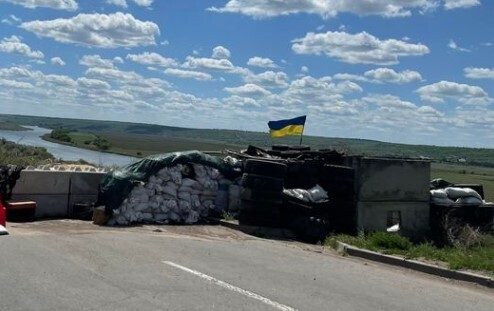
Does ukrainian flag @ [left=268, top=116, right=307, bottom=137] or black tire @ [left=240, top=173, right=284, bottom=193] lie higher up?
ukrainian flag @ [left=268, top=116, right=307, bottom=137]

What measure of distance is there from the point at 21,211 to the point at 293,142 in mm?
16790

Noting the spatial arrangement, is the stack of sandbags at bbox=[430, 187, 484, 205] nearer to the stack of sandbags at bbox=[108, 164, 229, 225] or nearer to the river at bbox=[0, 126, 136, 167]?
the stack of sandbags at bbox=[108, 164, 229, 225]

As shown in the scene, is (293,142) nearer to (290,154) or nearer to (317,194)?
(290,154)

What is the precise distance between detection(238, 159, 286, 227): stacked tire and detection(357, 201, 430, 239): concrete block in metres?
2.26

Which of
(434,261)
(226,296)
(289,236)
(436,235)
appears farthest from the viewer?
(436,235)

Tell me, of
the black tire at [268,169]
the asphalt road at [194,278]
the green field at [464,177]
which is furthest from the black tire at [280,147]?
the green field at [464,177]

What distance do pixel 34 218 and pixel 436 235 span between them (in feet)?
35.6

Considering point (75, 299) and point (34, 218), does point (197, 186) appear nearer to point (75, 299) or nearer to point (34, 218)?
Answer: point (34, 218)

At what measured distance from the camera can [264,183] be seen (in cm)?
1539

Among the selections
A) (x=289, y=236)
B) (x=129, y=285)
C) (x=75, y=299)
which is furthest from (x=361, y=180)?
(x=75, y=299)

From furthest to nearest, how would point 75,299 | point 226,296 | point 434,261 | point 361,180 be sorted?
point 361,180 → point 434,261 → point 226,296 → point 75,299

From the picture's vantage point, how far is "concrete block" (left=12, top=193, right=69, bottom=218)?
1563cm

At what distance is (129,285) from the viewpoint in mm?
7883

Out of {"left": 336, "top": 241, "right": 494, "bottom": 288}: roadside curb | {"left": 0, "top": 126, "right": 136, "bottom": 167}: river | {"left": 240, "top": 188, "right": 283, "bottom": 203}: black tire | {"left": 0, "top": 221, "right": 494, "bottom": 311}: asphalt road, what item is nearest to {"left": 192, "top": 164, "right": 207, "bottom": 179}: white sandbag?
{"left": 240, "top": 188, "right": 283, "bottom": 203}: black tire
